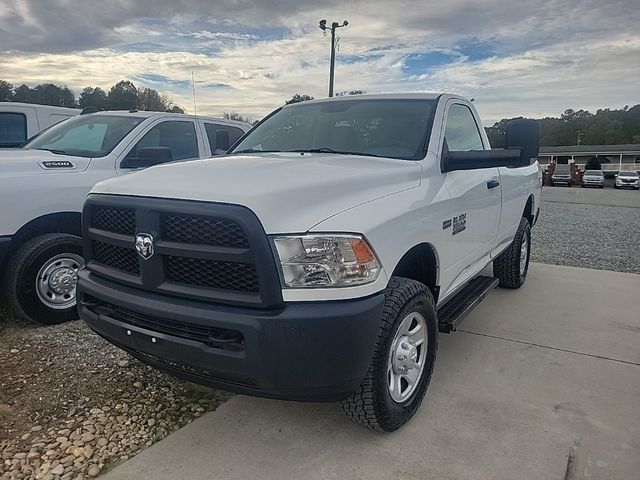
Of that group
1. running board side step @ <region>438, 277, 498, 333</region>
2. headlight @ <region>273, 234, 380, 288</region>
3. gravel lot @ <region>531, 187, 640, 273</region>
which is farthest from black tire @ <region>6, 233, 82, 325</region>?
gravel lot @ <region>531, 187, 640, 273</region>

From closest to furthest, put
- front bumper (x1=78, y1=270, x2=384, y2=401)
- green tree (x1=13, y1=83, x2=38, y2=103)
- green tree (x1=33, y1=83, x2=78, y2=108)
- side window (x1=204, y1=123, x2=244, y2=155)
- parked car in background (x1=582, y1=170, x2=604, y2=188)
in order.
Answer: front bumper (x1=78, y1=270, x2=384, y2=401), side window (x1=204, y1=123, x2=244, y2=155), green tree (x1=13, y1=83, x2=38, y2=103), green tree (x1=33, y1=83, x2=78, y2=108), parked car in background (x1=582, y1=170, x2=604, y2=188)

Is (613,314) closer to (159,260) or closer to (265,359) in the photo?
(265,359)

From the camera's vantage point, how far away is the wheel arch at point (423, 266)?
301 centimetres

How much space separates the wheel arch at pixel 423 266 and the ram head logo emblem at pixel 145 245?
1.35 metres

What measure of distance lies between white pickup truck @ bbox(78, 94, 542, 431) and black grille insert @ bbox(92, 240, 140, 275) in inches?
0.4

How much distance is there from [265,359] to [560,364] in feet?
8.75

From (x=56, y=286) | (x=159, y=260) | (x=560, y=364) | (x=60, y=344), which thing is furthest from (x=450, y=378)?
(x=56, y=286)

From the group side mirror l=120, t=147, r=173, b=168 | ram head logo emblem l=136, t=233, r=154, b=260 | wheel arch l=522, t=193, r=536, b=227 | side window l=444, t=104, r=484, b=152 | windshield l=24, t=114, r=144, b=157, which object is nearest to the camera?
ram head logo emblem l=136, t=233, r=154, b=260

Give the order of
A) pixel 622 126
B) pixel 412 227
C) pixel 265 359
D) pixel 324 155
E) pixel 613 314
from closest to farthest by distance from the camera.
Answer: pixel 265 359
pixel 412 227
pixel 324 155
pixel 613 314
pixel 622 126

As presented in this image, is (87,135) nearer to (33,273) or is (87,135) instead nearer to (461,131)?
(33,273)

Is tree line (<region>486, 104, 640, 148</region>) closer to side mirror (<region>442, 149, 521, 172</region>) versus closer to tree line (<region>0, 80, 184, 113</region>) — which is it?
tree line (<region>0, 80, 184, 113</region>)

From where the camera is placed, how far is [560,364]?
389cm

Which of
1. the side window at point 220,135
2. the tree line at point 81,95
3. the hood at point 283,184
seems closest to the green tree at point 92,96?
the tree line at point 81,95

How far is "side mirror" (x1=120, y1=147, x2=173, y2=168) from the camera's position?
4.74 meters
